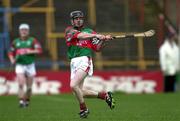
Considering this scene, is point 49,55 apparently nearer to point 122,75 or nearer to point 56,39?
Answer: point 56,39

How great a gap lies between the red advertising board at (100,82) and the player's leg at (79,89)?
1310 centimetres

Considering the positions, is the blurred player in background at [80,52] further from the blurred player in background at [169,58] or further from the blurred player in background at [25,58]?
the blurred player in background at [169,58]

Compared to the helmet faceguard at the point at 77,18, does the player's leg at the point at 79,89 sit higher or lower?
lower

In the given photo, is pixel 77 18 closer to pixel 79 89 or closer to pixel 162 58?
pixel 79 89

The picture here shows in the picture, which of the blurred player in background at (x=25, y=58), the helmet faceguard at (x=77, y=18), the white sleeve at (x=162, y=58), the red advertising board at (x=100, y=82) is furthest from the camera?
the red advertising board at (x=100, y=82)

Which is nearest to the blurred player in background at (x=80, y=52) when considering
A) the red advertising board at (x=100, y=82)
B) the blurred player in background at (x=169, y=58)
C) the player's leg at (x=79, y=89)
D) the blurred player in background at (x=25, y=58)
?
the player's leg at (x=79, y=89)

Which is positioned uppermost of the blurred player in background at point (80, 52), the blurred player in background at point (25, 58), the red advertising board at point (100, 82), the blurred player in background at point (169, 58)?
the blurred player in background at point (80, 52)

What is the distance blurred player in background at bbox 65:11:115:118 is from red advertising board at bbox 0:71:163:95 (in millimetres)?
12831

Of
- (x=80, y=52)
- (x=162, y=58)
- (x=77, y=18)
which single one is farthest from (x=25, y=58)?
(x=162, y=58)

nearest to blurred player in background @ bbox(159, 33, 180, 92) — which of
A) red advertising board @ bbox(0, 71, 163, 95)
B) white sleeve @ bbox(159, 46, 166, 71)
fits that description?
white sleeve @ bbox(159, 46, 166, 71)

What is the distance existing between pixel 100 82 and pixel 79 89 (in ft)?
45.7

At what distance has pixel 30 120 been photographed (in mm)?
15586

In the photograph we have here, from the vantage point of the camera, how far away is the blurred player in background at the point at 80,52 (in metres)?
16.0

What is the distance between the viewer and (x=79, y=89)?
1603 cm
